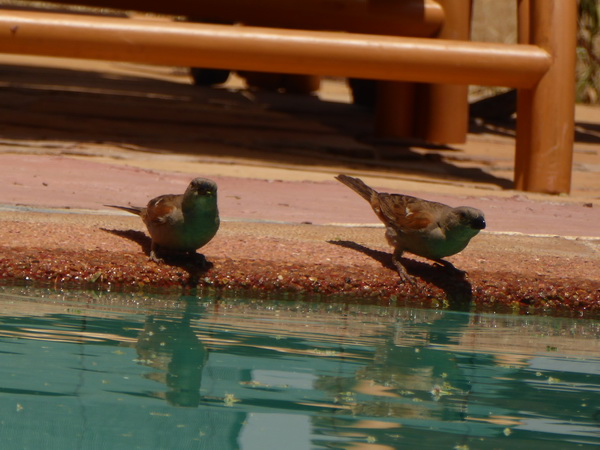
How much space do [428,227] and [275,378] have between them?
2030mm

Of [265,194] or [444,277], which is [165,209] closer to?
[444,277]

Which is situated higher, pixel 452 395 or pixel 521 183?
pixel 521 183

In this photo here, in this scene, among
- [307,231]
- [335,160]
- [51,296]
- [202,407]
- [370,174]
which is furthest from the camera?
[335,160]

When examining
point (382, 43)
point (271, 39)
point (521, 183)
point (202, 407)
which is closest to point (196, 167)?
point (271, 39)

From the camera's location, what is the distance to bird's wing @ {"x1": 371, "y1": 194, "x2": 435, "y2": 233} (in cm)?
539

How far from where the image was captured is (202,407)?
3.14 metres

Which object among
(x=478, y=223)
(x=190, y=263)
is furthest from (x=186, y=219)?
(x=478, y=223)

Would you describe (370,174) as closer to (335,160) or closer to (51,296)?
(335,160)

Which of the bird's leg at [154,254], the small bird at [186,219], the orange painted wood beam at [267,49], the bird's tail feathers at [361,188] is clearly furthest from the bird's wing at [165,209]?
the orange painted wood beam at [267,49]

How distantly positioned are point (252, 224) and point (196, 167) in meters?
3.55

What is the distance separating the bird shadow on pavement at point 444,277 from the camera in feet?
17.8

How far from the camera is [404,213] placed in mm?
5566

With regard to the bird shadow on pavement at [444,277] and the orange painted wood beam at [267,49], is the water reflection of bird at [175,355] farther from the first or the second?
the orange painted wood beam at [267,49]

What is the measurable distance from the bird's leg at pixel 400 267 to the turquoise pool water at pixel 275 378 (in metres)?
Answer: 0.39
